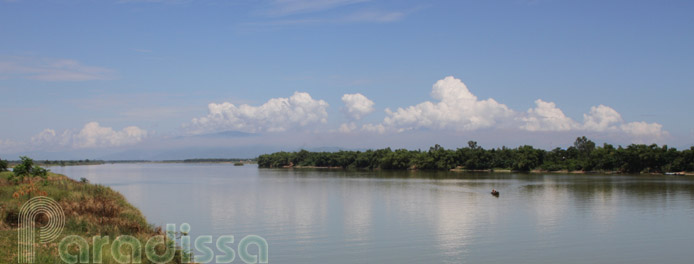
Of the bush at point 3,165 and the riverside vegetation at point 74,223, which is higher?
the bush at point 3,165

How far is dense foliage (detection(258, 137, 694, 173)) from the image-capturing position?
389 ft

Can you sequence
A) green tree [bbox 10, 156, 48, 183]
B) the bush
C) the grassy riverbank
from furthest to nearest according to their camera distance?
1. the bush
2. green tree [bbox 10, 156, 48, 183]
3. the grassy riverbank

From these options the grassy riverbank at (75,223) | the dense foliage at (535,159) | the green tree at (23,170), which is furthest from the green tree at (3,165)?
the dense foliage at (535,159)

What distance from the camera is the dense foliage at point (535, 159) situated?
118625 mm

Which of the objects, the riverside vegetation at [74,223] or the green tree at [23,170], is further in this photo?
the green tree at [23,170]

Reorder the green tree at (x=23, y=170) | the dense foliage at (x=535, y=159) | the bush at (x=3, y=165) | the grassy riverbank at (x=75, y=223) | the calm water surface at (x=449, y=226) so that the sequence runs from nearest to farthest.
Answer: the grassy riverbank at (x=75, y=223), the calm water surface at (x=449, y=226), the green tree at (x=23, y=170), the bush at (x=3, y=165), the dense foliage at (x=535, y=159)

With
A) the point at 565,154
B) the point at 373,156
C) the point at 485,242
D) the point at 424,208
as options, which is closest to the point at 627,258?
Result: the point at 485,242

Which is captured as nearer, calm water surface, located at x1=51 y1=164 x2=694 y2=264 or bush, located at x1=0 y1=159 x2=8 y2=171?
calm water surface, located at x1=51 y1=164 x2=694 y2=264

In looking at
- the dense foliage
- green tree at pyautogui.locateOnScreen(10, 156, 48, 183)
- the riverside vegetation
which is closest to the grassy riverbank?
the riverside vegetation

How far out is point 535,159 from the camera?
456 feet

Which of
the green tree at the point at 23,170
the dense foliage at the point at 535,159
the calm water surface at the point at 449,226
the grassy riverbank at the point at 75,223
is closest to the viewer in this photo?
the grassy riverbank at the point at 75,223

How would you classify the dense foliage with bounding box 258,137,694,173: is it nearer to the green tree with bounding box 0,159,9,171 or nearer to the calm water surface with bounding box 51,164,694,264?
the calm water surface with bounding box 51,164,694,264

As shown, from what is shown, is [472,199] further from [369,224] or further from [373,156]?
[373,156]

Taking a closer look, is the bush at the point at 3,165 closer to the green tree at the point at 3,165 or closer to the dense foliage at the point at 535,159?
the green tree at the point at 3,165
